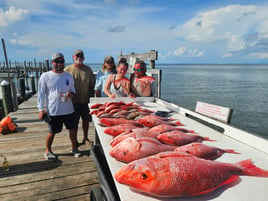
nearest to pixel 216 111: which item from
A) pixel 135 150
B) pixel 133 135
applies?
pixel 133 135

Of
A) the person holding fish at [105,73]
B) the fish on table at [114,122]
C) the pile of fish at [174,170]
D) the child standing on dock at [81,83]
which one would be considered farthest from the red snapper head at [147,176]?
the person holding fish at [105,73]

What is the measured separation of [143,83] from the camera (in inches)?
142

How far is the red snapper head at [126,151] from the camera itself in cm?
133

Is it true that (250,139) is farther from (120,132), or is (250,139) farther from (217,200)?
(120,132)

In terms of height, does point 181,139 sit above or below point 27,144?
above

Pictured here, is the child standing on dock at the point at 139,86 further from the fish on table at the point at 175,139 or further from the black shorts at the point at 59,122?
the fish on table at the point at 175,139

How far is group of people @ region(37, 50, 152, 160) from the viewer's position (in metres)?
3.17

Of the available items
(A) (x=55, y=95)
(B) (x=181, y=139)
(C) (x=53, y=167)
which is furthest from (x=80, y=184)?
(B) (x=181, y=139)

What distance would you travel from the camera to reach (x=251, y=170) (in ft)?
4.13

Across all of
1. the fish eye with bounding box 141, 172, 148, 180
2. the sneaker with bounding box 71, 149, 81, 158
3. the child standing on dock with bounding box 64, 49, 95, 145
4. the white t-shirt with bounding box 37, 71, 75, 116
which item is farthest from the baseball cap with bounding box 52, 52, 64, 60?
the fish eye with bounding box 141, 172, 148, 180

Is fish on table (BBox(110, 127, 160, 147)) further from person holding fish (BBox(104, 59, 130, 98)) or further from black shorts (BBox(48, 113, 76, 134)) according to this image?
black shorts (BBox(48, 113, 76, 134))

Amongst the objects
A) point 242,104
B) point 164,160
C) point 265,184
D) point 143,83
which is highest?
point 143,83

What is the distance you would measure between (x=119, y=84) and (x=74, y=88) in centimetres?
89

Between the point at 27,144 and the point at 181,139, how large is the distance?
14.2 feet
